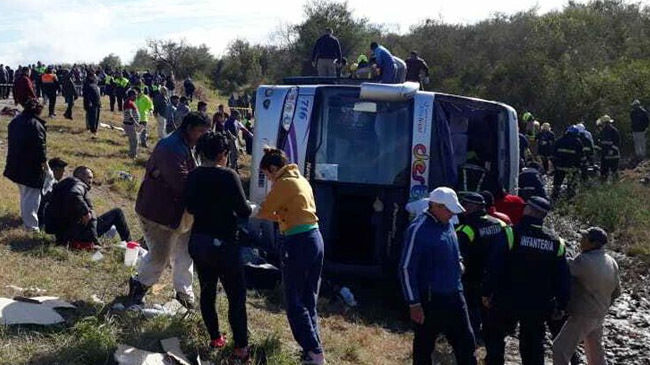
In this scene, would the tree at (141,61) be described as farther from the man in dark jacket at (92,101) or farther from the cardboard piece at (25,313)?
the cardboard piece at (25,313)

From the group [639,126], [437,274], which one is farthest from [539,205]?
[639,126]

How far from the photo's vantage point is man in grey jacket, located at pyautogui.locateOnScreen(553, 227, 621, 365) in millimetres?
5949

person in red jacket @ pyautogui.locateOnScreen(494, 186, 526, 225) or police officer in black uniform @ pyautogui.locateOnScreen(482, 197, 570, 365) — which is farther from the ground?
person in red jacket @ pyautogui.locateOnScreen(494, 186, 526, 225)

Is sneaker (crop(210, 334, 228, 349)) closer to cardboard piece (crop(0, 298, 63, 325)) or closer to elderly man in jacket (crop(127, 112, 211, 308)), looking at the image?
elderly man in jacket (crop(127, 112, 211, 308))

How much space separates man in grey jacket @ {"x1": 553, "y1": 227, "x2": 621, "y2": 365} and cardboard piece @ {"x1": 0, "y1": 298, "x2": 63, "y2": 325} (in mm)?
4086

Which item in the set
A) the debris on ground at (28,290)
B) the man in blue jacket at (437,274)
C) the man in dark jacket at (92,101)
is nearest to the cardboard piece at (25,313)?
the debris on ground at (28,290)

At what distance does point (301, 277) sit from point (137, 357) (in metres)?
1.23

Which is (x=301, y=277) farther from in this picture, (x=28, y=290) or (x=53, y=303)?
(x=28, y=290)

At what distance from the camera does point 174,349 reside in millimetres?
5094

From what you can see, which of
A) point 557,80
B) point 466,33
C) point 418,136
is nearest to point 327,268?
point 418,136

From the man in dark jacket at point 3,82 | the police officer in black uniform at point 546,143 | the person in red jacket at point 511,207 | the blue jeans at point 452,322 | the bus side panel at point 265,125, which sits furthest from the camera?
the man in dark jacket at point 3,82

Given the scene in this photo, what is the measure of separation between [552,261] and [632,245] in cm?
788

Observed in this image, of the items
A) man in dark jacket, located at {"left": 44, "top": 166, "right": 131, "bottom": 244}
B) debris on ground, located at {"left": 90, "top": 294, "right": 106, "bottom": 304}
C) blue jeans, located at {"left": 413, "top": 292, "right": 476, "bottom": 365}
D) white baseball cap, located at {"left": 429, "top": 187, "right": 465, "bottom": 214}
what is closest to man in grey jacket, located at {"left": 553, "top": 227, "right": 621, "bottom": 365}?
blue jeans, located at {"left": 413, "top": 292, "right": 476, "bottom": 365}

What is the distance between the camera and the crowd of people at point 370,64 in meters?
10.2
